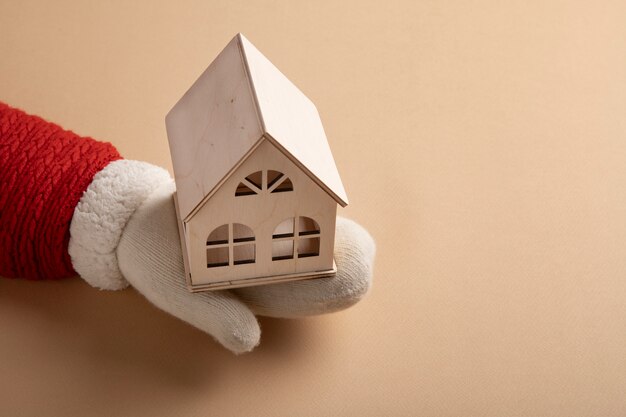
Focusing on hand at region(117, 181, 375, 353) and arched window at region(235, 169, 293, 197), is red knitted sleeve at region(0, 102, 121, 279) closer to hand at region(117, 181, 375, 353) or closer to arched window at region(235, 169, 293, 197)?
hand at region(117, 181, 375, 353)

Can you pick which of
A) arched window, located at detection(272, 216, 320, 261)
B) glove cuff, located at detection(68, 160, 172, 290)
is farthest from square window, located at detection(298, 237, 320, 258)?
glove cuff, located at detection(68, 160, 172, 290)

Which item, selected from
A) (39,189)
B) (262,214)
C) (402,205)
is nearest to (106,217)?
(39,189)

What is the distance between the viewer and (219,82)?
3.69ft

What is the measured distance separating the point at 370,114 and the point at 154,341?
1.83 feet

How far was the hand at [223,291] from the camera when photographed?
114cm

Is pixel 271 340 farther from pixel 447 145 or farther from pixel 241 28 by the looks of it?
pixel 241 28

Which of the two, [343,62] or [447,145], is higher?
[343,62]

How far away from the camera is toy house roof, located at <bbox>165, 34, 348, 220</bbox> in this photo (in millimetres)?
1038

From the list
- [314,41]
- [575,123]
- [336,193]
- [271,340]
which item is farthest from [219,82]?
[575,123]

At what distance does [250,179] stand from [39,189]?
1.03 ft

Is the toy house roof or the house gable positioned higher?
the toy house roof

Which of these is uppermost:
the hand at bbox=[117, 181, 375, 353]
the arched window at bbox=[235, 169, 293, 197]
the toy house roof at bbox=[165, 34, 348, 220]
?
the toy house roof at bbox=[165, 34, 348, 220]

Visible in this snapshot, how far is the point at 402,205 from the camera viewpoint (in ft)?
4.72

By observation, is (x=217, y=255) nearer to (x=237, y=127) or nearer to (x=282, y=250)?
(x=282, y=250)
